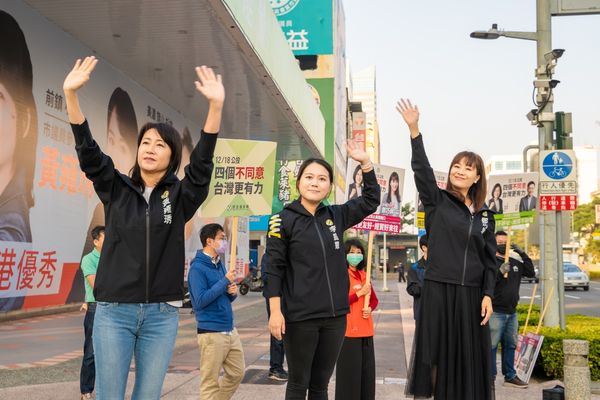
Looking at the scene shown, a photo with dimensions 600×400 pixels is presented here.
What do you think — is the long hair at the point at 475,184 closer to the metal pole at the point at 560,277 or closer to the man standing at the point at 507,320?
the man standing at the point at 507,320

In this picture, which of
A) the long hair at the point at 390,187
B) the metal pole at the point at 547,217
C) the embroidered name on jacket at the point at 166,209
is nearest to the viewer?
the embroidered name on jacket at the point at 166,209

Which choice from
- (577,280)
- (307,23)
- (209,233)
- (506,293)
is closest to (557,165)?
(506,293)

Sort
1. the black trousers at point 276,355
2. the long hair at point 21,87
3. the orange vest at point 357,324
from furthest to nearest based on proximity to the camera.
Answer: the long hair at point 21,87
the black trousers at point 276,355
the orange vest at point 357,324

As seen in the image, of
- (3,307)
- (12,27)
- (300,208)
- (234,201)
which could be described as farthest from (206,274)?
(12,27)

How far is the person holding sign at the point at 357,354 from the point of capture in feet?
16.1

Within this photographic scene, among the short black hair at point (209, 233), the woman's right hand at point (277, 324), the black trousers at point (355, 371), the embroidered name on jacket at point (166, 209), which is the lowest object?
the black trousers at point (355, 371)

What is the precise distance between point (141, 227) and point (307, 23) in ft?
158

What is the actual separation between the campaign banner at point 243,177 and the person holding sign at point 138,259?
8.65 ft

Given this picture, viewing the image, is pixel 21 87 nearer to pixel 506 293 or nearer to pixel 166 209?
pixel 506 293

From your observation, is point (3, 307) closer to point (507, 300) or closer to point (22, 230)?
point (22, 230)

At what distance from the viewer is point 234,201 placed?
19.1 ft

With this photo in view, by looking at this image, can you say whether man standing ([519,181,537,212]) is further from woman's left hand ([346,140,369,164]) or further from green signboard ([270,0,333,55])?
green signboard ([270,0,333,55])

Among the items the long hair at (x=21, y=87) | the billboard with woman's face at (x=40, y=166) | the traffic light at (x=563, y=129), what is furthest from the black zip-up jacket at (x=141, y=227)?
the long hair at (x=21, y=87)

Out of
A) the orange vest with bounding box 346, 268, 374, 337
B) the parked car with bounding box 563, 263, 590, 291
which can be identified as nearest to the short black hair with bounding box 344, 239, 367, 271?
the orange vest with bounding box 346, 268, 374, 337
